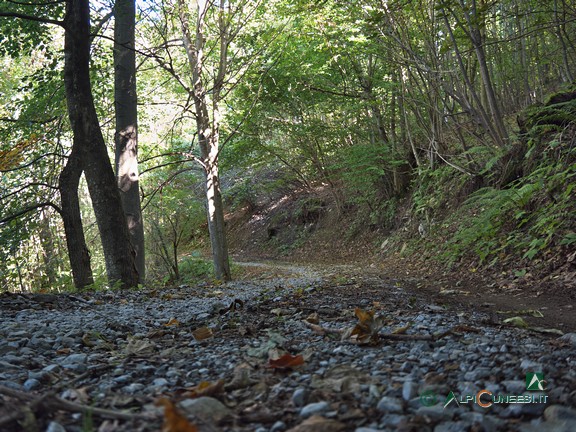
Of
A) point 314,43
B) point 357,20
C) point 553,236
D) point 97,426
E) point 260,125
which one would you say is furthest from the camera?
point 260,125

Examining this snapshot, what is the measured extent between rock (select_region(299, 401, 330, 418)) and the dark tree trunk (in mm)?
7053

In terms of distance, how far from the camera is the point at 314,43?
1223 centimetres

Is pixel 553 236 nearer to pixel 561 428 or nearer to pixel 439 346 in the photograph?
pixel 439 346

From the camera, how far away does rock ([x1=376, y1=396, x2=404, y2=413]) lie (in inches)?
62.2

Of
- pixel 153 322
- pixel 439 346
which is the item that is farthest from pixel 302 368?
pixel 153 322

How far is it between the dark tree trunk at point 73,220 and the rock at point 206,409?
685 cm

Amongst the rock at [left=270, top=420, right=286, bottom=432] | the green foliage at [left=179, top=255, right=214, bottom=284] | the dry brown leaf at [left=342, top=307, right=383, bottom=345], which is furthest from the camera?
the green foliage at [left=179, top=255, right=214, bottom=284]

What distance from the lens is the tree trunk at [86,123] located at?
632 centimetres

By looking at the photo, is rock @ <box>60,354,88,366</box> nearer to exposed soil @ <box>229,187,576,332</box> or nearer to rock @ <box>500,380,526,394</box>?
rock @ <box>500,380,526,394</box>

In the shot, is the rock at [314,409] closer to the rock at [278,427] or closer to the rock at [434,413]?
the rock at [278,427]

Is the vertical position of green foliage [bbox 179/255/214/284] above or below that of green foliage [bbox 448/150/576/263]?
below

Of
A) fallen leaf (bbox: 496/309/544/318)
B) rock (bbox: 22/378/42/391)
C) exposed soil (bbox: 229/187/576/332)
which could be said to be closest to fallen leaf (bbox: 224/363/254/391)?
rock (bbox: 22/378/42/391)

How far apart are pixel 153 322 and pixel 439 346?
96.3 inches

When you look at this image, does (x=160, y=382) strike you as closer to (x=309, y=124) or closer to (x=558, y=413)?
(x=558, y=413)
